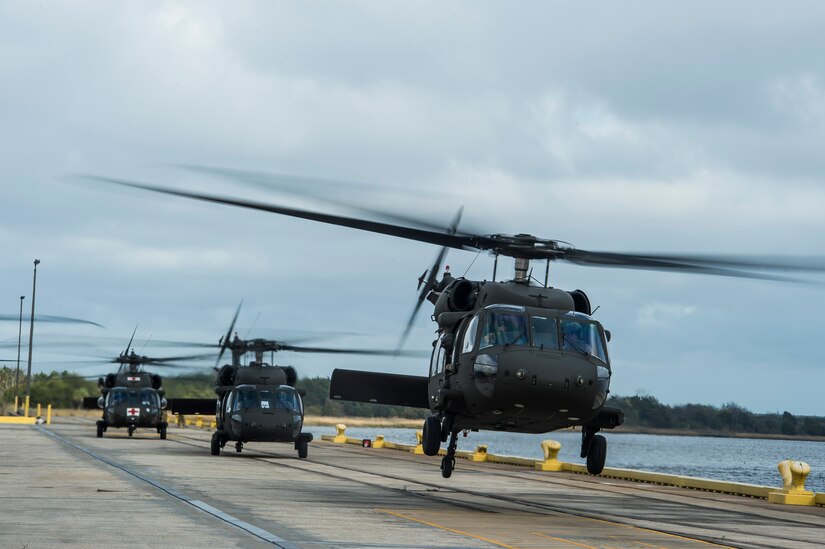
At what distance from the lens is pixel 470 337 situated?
18547mm

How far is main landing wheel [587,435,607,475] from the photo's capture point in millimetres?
19422

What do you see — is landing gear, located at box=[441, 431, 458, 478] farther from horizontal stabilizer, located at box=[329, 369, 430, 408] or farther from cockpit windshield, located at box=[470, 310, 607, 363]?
cockpit windshield, located at box=[470, 310, 607, 363]

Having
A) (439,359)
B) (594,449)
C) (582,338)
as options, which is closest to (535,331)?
(582,338)

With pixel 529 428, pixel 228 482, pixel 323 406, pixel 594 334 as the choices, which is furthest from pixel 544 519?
pixel 323 406

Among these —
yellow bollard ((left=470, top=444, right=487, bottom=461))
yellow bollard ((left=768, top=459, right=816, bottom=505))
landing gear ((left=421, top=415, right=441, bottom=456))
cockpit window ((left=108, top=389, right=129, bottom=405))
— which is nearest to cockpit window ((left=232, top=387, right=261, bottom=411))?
yellow bollard ((left=470, top=444, right=487, bottom=461))

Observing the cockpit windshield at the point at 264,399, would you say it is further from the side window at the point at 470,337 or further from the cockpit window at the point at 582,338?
the cockpit window at the point at 582,338

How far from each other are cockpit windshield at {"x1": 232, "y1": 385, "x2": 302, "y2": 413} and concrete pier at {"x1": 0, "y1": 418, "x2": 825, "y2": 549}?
208 centimetres

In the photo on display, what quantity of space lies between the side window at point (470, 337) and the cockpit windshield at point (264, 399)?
60.9 feet

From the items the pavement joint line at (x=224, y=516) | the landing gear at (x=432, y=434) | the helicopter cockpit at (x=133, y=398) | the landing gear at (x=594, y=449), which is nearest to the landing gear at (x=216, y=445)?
the pavement joint line at (x=224, y=516)

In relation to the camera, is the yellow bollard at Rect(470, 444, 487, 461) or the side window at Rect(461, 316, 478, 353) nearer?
the side window at Rect(461, 316, 478, 353)

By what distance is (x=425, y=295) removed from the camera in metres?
22.8

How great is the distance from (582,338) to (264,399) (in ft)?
65.7

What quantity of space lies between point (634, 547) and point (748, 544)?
6.63 feet

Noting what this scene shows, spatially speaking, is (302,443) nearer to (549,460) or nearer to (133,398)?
(549,460)
